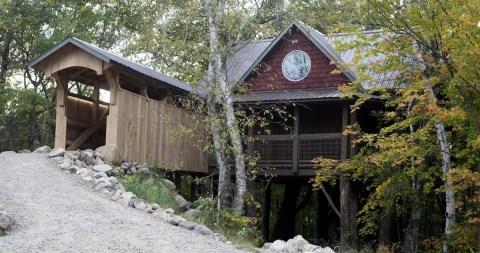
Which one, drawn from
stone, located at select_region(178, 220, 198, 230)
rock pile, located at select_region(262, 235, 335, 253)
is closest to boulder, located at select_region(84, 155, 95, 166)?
stone, located at select_region(178, 220, 198, 230)

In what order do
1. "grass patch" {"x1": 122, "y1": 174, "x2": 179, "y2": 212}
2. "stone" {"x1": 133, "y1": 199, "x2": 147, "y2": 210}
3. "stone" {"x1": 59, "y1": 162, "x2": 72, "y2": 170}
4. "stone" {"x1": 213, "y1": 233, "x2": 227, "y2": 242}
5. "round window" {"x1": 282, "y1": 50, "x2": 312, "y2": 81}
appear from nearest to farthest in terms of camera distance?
"stone" {"x1": 213, "y1": 233, "x2": 227, "y2": 242}
"stone" {"x1": 133, "y1": 199, "x2": 147, "y2": 210}
"grass patch" {"x1": 122, "y1": 174, "x2": 179, "y2": 212}
"stone" {"x1": 59, "y1": 162, "x2": 72, "y2": 170}
"round window" {"x1": 282, "y1": 50, "x2": 312, "y2": 81}

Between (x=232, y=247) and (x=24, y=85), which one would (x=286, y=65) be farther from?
(x=24, y=85)

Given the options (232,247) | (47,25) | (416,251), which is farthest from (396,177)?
(47,25)

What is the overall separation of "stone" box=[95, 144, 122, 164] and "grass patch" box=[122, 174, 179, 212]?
27.3 inches

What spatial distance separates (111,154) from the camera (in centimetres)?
1425

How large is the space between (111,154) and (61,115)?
7.78ft

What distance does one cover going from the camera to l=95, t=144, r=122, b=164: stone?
14.2 m

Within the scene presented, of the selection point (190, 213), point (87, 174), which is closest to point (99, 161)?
point (87, 174)

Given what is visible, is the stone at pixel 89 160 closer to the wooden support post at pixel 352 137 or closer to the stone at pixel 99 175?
the stone at pixel 99 175

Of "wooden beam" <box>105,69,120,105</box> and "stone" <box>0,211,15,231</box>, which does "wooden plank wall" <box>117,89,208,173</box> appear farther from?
"stone" <box>0,211,15,231</box>

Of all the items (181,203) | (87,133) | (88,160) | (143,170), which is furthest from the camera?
(87,133)

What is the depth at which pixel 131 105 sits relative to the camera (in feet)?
50.2

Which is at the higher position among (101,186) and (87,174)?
(87,174)

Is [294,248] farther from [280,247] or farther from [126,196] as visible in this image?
[126,196]
